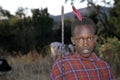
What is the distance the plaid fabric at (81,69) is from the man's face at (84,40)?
2.4 inches

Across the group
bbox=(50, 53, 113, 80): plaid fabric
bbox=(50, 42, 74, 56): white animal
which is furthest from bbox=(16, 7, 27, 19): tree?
bbox=(50, 53, 113, 80): plaid fabric

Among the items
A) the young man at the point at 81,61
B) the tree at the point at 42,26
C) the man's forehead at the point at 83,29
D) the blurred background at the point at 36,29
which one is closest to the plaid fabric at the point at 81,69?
the young man at the point at 81,61

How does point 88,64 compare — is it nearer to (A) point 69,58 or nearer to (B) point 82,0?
(A) point 69,58

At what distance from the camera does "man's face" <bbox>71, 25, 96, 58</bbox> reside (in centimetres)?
199

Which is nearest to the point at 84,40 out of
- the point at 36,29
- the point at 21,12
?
Result: the point at 36,29

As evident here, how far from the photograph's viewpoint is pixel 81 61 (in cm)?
206

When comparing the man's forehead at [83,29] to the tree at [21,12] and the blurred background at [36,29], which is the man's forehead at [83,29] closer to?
the blurred background at [36,29]

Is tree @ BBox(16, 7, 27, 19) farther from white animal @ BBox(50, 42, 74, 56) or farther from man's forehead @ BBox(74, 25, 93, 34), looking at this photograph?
man's forehead @ BBox(74, 25, 93, 34)

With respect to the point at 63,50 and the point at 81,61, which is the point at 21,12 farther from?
the point at 63,50

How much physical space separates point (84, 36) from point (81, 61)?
0.14 meters

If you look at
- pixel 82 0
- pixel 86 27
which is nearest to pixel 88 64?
pixel 86 27

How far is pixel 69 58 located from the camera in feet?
6.78

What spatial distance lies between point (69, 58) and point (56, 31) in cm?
1722

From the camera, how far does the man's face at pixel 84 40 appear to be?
1994 millimetres
